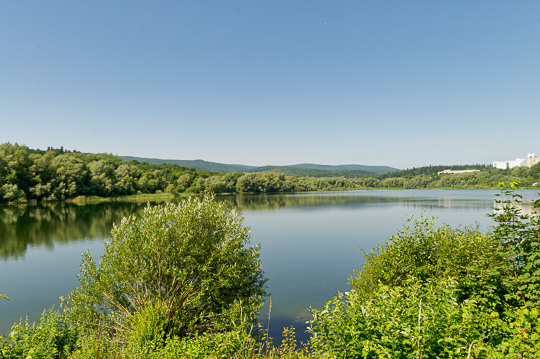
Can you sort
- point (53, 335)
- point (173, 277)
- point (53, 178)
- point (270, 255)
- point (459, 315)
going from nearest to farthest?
point (459, 315) < point (53, 335) < point (173, 277) < point (270, 255) < point (53, 178)

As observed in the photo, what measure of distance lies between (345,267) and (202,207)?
1896cm

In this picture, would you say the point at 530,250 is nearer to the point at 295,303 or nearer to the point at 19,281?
the point at 295,303

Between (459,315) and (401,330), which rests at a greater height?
(459,315)

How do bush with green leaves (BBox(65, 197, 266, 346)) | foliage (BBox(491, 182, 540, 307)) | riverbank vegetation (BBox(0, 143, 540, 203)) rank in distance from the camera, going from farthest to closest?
riverbank vegetation (BBox(0, 143, 540, 203)), bush with green leaves (BBox(65, 197, 266, 346)), foliage (BBox(491, 182, 540, 307))

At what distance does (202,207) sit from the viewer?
16188 millimetres

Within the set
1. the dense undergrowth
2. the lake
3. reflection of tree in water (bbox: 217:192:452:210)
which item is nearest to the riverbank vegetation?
reflection of tree in water (bbox: 217:192:452:210)

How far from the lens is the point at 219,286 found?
1412cm

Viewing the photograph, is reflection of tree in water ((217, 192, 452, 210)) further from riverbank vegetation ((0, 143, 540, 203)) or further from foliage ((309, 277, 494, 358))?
foliage ((309, 277, 494, 358))

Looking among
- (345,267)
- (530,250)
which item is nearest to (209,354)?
(530,250)

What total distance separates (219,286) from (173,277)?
7.42 ft

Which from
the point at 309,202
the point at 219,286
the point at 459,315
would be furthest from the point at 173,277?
the point at 309,202

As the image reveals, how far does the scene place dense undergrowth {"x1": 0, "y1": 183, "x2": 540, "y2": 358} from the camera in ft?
22.9

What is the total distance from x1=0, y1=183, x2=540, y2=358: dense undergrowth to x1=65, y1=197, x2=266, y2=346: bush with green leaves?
0.06 m

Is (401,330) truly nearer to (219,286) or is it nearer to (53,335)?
(219,286)
